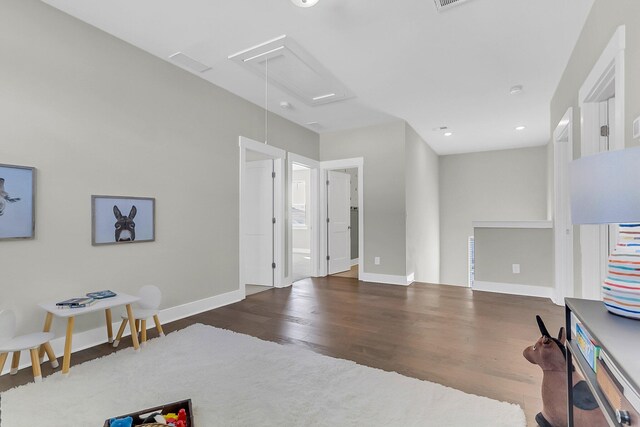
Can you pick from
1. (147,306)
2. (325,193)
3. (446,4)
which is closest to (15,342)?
(147,306)

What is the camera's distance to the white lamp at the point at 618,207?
0.96 meters

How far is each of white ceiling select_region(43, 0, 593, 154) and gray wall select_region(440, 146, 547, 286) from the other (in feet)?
10.9

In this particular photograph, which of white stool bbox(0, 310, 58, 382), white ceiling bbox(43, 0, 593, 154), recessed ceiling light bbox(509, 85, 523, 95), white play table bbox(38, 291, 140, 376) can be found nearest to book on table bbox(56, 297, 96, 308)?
white play table bbox(38, 291, 140, 376)

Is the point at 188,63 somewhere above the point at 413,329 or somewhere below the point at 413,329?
above

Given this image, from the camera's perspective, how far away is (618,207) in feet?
3.21

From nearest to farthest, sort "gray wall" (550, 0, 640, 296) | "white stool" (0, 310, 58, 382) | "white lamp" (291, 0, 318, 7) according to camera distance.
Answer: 1. "gray wall" (550, 0, 640, 296)
2. "white stool" (0, 310, 58, 382)
3. "white lamp" (291, 0, 318, 7)

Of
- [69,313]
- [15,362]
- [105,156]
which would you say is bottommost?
[15,362]

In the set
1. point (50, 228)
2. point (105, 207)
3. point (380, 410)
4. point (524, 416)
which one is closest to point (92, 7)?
point (105, 207)

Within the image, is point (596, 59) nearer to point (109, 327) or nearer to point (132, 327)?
point (132, 327)

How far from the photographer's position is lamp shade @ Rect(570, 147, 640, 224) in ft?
3.14

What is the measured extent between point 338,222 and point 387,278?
1.53 m

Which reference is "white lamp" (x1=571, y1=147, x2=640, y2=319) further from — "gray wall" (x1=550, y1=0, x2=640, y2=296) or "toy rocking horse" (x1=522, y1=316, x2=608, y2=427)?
"gray wall" (x1=550, y1=0, x2=640, y2=296)

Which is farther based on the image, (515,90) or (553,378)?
(515,90)

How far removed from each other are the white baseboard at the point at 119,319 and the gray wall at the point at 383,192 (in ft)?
7.83
